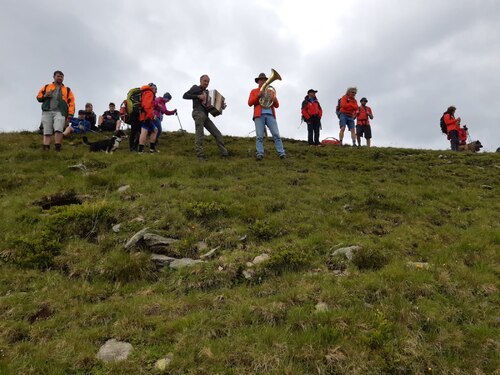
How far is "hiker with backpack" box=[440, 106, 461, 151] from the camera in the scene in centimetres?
2227

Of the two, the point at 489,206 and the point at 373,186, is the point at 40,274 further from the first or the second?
the point at 489,206

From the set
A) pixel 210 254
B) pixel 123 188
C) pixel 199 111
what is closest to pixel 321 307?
pixel 210 254

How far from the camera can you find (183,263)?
803 cm

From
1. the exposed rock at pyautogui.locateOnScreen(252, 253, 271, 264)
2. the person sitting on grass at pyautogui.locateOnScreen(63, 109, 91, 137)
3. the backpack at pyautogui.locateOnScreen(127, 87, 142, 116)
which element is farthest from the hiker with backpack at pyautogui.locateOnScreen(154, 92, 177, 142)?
the exposed rock at pyautogui.locateOnScreen(252, 253, 271, 264)

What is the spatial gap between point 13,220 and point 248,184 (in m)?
5.77

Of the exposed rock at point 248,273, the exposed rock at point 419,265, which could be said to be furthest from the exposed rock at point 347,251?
the exposed rock at point 248,273

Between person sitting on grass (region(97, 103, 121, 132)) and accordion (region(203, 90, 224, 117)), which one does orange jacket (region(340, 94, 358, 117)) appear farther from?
person sitting on grass (region(97, 103, 121, 132))

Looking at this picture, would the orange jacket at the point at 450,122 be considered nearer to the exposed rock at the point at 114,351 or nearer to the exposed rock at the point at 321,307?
the exposed rock at the point at 321,307

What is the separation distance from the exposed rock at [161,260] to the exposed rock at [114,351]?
2328 mm

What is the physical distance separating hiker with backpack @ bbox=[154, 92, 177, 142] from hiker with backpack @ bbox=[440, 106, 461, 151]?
1359cm

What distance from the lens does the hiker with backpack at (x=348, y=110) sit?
20.9 metres

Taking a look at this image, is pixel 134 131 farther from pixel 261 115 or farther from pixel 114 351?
pixel 114 351

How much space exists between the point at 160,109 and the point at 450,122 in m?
14.4

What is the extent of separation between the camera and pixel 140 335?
5.92 m
